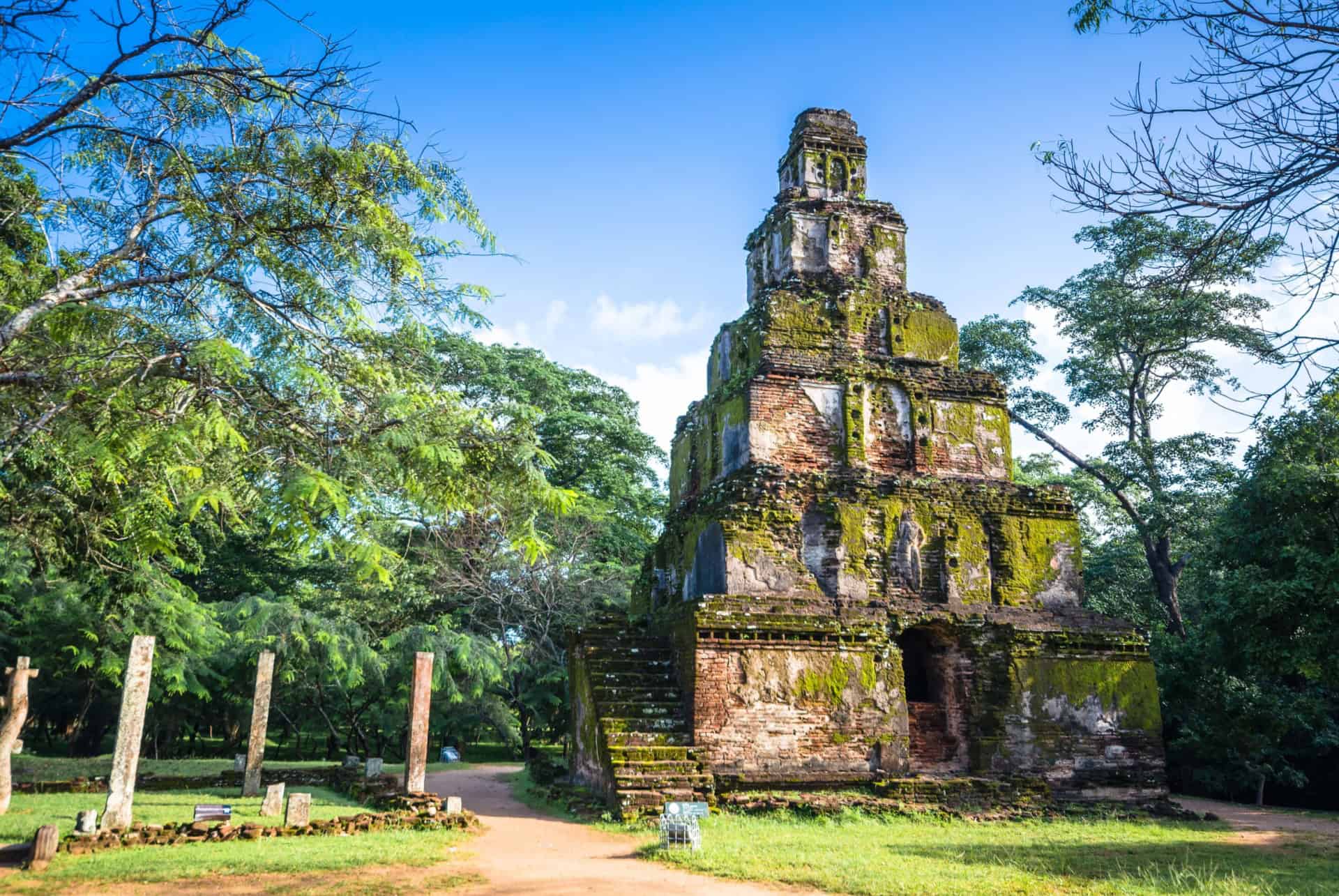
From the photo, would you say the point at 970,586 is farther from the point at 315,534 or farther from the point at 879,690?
the point at 315,534

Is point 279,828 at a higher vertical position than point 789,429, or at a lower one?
lower

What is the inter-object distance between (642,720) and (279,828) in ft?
15.1

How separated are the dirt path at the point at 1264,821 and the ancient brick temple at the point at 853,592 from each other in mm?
1369

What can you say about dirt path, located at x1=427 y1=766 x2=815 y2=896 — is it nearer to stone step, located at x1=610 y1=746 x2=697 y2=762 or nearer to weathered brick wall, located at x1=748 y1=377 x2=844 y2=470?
stone step, located at x1=610 y1=746 x2=697 y2=762

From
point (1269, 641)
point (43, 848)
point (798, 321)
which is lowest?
point (43, 848)

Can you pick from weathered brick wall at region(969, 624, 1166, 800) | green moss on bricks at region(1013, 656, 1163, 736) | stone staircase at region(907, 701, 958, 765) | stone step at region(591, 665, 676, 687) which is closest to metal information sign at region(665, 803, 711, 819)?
stone step at region(591, 665, 676, 687)

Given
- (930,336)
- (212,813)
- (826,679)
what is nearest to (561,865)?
(212,813)

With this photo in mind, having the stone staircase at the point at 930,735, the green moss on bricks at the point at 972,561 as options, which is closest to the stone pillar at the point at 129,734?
the stone staircase at the point at 930,735

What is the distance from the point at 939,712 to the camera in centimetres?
1383

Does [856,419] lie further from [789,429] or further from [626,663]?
[626,663]

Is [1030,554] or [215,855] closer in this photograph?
[215,855]

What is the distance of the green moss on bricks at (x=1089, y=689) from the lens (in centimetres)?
1358

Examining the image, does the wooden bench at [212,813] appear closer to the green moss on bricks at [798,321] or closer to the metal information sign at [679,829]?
the metal information sign at [679,829]

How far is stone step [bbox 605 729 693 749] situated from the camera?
11969mm
